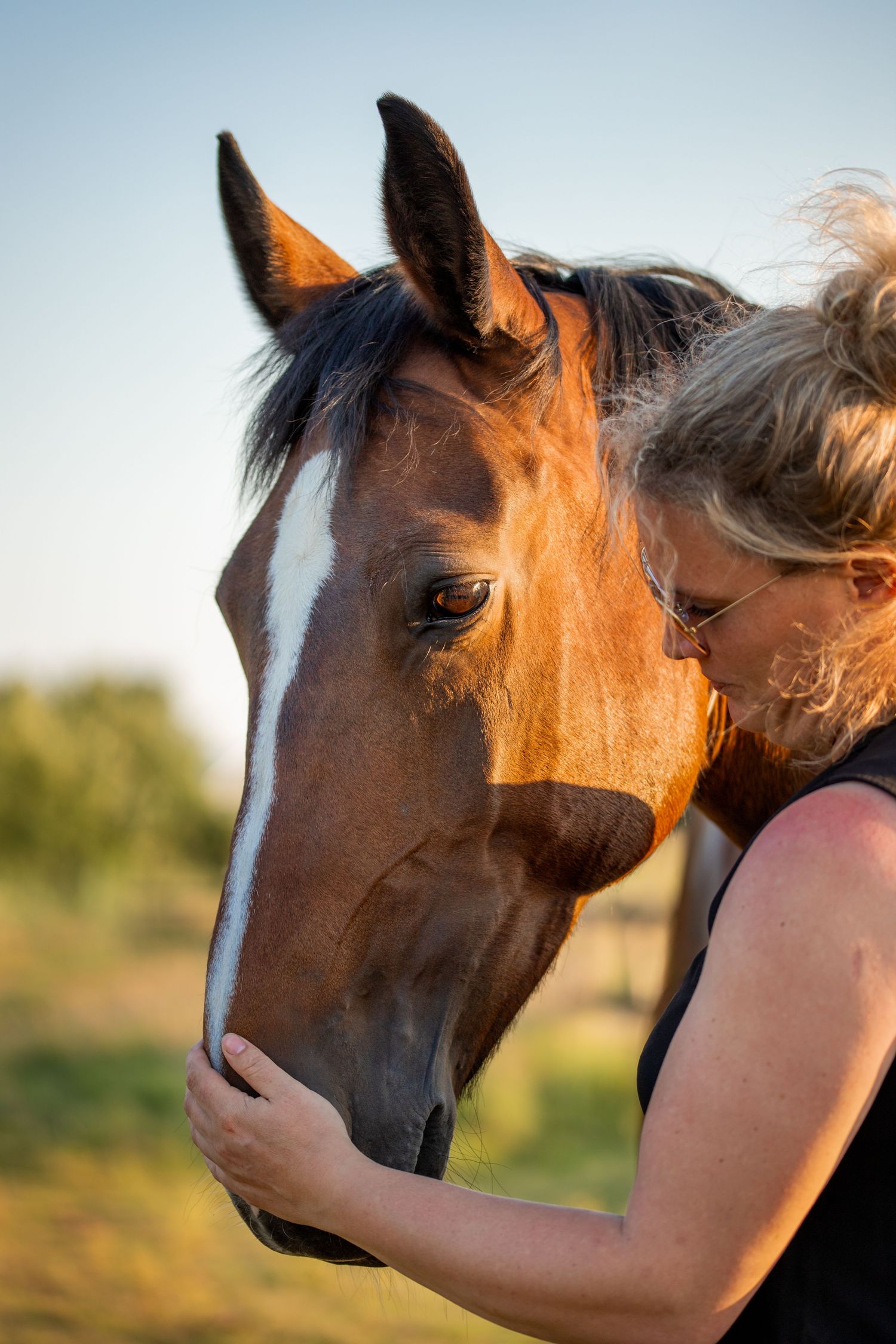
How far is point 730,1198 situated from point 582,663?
42.9 inches

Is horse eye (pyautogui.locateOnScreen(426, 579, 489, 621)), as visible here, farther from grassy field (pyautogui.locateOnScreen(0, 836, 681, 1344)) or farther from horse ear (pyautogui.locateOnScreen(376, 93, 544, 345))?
grassy field (pyautogui.locateOnScreen(0, 836, 681, 1344))

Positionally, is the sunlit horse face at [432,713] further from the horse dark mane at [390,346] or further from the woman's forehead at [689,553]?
the woman's forehead at [689,553]

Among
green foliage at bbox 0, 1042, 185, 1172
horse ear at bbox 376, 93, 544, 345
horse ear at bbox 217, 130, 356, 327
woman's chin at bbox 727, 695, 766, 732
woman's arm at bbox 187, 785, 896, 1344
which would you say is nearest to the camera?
woman's arm at bbox 187, 785, 896, 1344

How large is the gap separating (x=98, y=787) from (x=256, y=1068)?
17162 mm

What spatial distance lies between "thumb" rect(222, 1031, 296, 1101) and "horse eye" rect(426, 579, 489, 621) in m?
0.77

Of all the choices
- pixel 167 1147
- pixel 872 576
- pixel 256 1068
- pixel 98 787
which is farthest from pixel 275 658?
pixel 98 787

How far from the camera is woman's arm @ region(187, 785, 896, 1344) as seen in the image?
1021 millimetres

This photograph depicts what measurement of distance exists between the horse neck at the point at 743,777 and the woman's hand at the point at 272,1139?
1.26m

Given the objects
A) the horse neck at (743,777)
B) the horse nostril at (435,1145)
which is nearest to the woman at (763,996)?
the horse nostril at (435,1145)

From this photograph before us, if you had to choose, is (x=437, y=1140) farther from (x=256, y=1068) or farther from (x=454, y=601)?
(x=454, y=601)

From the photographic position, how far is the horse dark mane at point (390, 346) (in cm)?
199

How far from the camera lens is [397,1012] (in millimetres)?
1711

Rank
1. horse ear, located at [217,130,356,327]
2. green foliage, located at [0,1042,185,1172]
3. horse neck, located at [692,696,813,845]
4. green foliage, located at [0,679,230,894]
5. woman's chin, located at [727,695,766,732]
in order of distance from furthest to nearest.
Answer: green foliage, located at [0,679,230,894] < green foliage, located at [0,1042,185,1172] < horse ear, located at [217,130,356,327] < horse neck, located at [692,696,813,845] < woman's chin, located at [727,695,766,732]

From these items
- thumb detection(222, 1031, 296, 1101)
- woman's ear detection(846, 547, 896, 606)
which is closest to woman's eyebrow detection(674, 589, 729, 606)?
woman's ear detection(846, 547, 896, 606)
